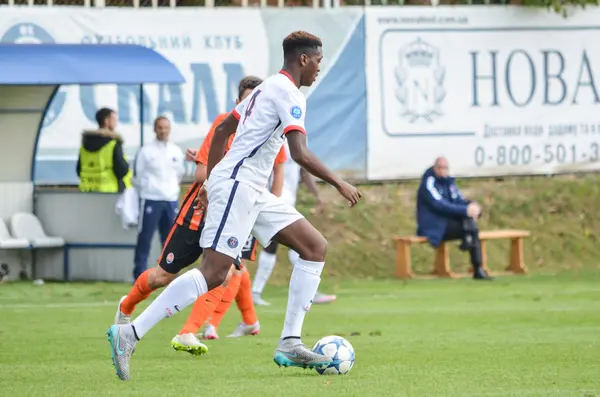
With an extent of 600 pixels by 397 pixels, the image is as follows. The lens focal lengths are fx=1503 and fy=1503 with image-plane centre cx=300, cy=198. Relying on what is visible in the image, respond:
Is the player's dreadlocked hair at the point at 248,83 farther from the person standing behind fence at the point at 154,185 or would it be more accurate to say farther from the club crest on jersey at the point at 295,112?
the person standing behind fence at the point at 154,185

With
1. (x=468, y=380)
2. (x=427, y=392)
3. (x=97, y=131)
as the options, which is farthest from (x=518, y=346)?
(x=97, y=131)

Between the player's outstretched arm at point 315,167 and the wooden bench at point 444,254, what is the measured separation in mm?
11136

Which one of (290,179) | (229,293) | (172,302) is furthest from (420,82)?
(172,302)

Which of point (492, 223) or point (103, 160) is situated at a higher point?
point (103, 160)

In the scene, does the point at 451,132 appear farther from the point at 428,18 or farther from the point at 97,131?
the point at 97,131

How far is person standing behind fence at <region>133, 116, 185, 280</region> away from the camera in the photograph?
18.2 metres

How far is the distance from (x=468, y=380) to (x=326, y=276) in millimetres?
11137

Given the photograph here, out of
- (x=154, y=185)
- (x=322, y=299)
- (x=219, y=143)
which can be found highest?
(x=219, y=143)

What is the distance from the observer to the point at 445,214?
19844mm

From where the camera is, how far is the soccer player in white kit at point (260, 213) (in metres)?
8.98

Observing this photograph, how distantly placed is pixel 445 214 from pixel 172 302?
36.7ft

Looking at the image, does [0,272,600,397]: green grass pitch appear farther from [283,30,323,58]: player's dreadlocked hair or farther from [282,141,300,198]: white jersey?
[283,30,323,58]: player's dreadlocked hair

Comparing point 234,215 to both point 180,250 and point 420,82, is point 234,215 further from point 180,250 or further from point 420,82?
point 420,82

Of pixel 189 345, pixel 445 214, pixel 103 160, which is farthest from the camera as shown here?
pixel 445 214
